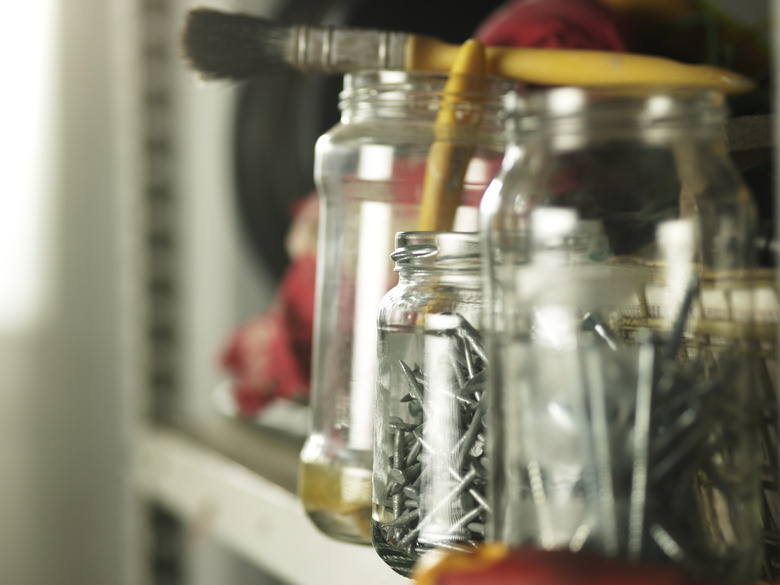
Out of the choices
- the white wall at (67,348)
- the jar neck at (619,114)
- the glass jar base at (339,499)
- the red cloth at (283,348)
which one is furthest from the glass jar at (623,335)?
the white wall at (67,348)

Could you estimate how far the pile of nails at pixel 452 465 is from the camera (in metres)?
0.22

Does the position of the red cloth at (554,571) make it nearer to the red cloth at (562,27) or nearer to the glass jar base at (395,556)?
the glass jar base at (395,556)

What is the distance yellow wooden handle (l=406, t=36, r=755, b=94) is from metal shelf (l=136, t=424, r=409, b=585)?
172 mm

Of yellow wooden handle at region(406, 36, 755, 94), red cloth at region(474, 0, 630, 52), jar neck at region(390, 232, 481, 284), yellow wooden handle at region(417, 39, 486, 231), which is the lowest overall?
jar neck at region(390, 232, 481, 284)

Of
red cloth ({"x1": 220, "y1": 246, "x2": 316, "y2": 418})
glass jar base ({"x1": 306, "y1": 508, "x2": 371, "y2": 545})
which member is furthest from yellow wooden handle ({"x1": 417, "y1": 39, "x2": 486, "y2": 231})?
red cloth ({"x1": 220, "y1": 246, "x2": 316, "y2": 418})

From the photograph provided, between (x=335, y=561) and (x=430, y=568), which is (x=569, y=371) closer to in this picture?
(x=430, y=568)

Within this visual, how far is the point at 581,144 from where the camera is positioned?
0.18 metres

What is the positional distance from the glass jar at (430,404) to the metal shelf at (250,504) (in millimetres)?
47

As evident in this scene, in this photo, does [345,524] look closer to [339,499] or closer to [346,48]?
[339,499]

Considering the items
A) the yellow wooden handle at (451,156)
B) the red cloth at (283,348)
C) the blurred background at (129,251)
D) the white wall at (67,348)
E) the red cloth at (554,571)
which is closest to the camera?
the red cloth at (554,571)

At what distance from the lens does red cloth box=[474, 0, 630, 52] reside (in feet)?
1.02

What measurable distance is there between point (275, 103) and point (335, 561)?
46cm

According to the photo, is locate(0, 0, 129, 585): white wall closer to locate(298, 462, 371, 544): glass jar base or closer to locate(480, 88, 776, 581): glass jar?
Result: locate(298, 462, 371, 544): glass jar base

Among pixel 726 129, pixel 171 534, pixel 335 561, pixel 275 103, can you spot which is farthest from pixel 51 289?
pixel 726 129
